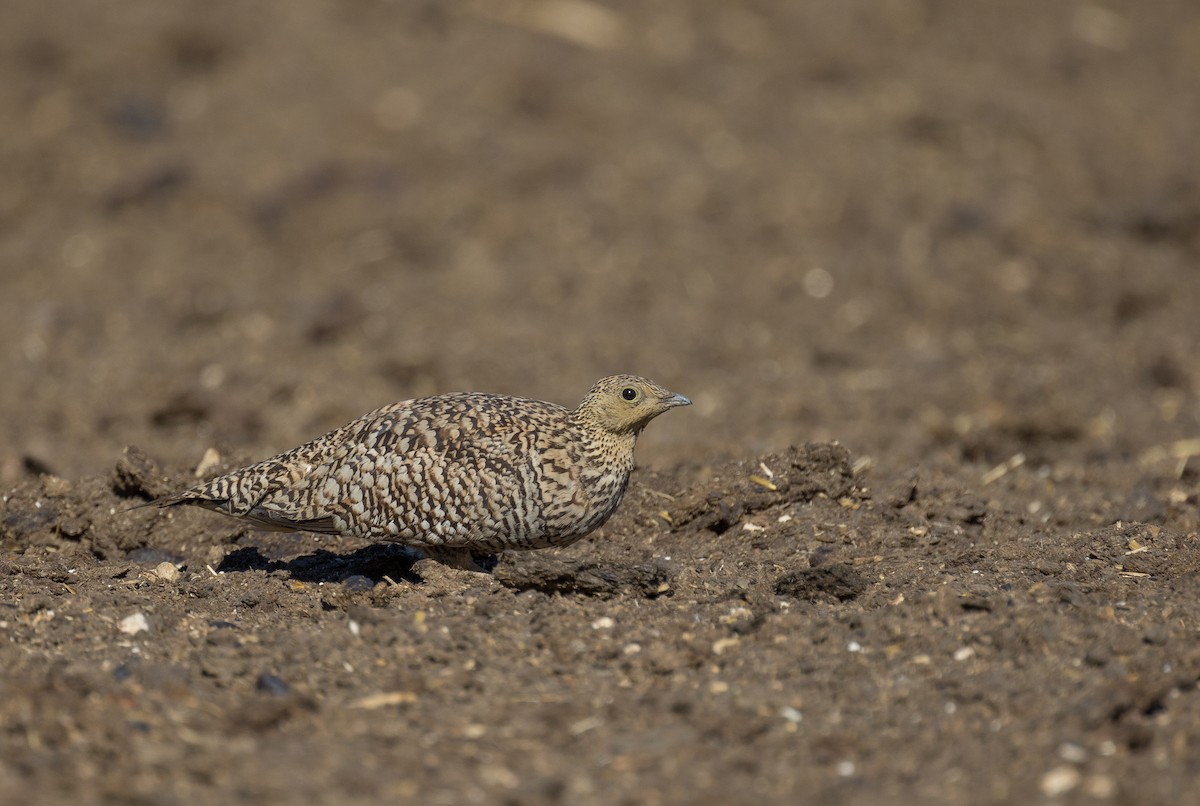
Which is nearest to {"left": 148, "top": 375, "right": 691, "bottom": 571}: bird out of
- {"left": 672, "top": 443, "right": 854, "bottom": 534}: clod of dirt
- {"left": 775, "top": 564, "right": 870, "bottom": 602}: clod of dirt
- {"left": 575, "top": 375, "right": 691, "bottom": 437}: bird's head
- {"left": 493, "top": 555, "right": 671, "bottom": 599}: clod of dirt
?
{"left": 575, "top": 375, "right": 691, "bottom": 437}: bird's head

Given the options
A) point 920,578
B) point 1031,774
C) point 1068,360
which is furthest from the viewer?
point 1068,360

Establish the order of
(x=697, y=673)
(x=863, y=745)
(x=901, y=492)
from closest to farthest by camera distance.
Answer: (x=863, y=745) < (x=697, y=673) < (x=901, y=492)

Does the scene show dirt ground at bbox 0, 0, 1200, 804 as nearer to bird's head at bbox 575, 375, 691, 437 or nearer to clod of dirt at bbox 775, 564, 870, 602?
clod of dirt at bbox 775, 564, 870, 602

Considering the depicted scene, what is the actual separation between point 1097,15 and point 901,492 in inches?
514

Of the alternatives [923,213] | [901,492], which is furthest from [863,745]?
[923,213]

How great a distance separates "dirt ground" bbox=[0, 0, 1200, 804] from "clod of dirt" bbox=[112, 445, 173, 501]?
2 centimetres

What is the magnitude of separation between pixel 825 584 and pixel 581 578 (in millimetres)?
1073

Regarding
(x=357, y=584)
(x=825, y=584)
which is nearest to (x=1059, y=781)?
(x=825, y=584)


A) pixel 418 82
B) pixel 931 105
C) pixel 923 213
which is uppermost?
pixel 418 82

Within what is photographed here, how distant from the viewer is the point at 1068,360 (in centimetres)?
1196

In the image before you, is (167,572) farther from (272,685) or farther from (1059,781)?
(1059,781)

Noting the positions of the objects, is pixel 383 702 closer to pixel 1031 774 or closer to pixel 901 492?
pixel 1031 774

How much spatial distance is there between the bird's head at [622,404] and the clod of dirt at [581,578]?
74cm

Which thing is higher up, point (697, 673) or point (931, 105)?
point (931, 105)
